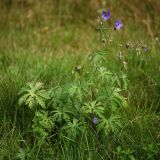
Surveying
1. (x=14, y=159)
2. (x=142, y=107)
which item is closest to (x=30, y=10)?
(x=142, y=107)

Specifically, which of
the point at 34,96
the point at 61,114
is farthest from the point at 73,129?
the point at 34,96

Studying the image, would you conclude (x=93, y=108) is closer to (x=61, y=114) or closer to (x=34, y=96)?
(x=61, y=114)

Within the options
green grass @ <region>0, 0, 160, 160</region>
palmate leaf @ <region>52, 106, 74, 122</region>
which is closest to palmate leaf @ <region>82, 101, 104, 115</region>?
green grass @ <region>0, 0, 160, 160</region>

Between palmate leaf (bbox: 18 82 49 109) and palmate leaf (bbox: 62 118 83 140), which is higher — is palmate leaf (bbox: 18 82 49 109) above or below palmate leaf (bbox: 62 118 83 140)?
above

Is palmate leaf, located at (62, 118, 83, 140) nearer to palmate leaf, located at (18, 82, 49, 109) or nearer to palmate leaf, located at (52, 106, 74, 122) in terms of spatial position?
palmate leaf, located at (52, 106, 74, 122)

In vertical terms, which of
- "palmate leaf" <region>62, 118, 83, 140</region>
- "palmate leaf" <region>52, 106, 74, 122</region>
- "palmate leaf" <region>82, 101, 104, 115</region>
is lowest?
"palmate leaf" <region>62, 118, 83, 140</region>

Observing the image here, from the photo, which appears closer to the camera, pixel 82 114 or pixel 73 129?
pixel 73 129

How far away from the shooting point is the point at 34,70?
412 cm

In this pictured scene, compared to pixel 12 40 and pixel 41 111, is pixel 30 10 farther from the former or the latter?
pixel 41 111

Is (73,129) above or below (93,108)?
below

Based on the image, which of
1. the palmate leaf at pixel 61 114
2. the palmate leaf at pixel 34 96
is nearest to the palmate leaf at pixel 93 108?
the palmate leaf at pixel 61 114

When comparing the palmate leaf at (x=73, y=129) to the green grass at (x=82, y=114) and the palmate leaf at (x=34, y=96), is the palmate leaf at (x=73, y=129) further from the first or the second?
the palmate leaf at (x=34, y=96)

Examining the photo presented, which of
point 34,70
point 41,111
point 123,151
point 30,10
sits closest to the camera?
point 123,151

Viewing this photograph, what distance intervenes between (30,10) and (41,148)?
3.18m
